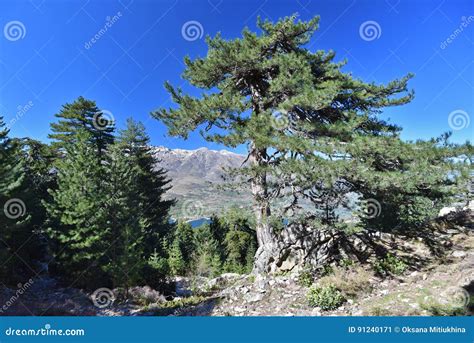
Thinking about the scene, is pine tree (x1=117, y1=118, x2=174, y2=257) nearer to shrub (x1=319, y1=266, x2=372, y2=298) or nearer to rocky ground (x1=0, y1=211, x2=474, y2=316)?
rocky ground (x1=0, y1=211, x2=474, y2=316)

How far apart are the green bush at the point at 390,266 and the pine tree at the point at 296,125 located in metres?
2.26

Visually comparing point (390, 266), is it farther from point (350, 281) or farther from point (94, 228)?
point (94, 228)

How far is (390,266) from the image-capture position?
11867 mm

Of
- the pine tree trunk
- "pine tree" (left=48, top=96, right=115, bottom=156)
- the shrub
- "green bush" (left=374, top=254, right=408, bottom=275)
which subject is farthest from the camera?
"pine tree" (left=48, top=96, right=115, bottom=156)

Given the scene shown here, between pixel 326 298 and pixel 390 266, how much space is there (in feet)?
11.3

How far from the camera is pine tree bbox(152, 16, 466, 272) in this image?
10367mm

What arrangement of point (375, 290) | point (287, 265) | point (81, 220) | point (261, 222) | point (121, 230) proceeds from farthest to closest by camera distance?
point (121, 230), point (81, 220), point (287, 265), point (261, 222), point (375, 290)

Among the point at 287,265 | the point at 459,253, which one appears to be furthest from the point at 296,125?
the point at 459,253

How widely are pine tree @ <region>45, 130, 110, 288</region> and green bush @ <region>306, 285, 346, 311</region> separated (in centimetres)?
1277

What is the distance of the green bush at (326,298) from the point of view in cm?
1010

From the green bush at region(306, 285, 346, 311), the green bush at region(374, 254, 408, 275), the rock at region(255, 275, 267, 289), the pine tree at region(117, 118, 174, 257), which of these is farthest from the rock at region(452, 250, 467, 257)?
the pine tree at region(117, 118, 174, 257)

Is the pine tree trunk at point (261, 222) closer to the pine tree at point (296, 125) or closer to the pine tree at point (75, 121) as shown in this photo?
the pine tree at point (296, 125)
